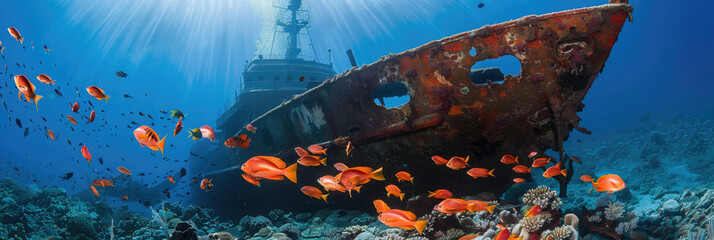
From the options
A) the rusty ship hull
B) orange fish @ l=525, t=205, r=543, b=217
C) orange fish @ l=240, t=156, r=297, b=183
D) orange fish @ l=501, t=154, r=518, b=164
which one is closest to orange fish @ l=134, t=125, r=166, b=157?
orange fish @ l=240, t=156, r=297, b=183

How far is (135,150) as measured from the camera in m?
156

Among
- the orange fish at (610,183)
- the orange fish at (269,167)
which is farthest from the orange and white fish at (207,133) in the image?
the orange fish at (610,183)

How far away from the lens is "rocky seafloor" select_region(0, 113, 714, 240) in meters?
4.55

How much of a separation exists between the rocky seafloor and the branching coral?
1cm

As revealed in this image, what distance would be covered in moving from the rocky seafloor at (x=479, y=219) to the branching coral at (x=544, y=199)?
14 mm

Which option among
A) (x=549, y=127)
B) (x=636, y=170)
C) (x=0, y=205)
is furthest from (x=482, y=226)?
(x=636, y=170)

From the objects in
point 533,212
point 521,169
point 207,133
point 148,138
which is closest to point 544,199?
point 533,212

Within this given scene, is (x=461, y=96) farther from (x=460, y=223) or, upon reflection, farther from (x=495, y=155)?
(x=460, y=223)

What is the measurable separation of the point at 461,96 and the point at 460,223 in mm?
2162

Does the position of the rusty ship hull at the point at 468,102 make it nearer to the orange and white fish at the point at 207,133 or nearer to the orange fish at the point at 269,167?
the orange and white fish at the point at 207,133

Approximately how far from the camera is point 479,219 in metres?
5.04

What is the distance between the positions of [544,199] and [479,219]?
3.33 ft

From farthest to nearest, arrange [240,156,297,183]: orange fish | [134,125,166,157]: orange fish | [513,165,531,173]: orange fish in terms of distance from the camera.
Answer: [513,165,531,173]: orange fish
[134,125,166,157]: orange fish
[240,156,297,183]: orange fish

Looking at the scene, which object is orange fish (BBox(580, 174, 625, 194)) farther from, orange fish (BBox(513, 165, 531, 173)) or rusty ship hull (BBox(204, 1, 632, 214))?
orange fish (BBox(513, 165, 531, 173))
